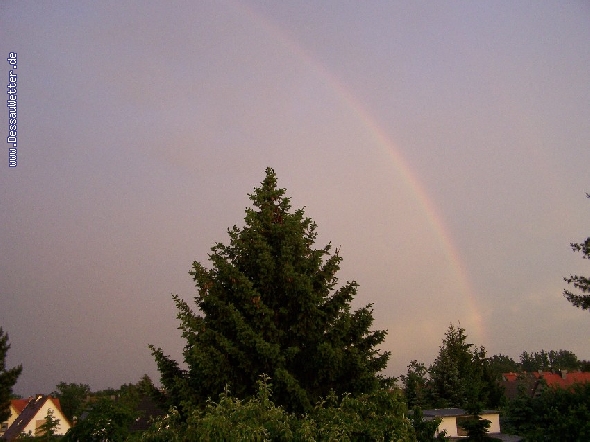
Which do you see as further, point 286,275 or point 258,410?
point 286,275

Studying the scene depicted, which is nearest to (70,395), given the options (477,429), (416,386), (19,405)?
(19,405)

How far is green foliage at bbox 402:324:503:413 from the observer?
46375mm

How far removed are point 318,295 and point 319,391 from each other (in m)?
2.95

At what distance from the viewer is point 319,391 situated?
18312 millimetres

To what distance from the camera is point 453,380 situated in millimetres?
46938

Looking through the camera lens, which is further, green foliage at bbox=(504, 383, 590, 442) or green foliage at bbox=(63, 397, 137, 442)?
green foliage at bbox=(63, 397, 137, 442)

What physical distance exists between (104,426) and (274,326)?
6.31m

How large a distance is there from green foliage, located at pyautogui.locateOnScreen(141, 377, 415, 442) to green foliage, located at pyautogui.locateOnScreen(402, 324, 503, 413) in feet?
120

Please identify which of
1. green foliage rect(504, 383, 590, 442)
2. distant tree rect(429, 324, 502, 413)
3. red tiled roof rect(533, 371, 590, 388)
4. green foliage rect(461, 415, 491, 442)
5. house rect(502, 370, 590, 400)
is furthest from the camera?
distant tree rect(429, 324, 502, 413)

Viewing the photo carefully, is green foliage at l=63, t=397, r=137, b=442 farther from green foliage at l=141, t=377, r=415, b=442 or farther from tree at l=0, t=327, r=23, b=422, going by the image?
tree at l=0, t=327, r=23, b=422

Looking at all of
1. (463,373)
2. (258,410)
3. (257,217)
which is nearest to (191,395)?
(257,217)

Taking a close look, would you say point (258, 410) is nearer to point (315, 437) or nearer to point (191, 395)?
point (315, 437)

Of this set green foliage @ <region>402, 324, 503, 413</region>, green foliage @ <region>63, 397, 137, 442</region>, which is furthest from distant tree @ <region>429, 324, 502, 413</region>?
green foliage @ <region>63, 397, 137, 442</region>

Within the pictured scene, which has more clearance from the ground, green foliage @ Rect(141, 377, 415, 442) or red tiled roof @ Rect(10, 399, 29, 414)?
red tiled roof @ Rect(10, 399, 29, 414)
